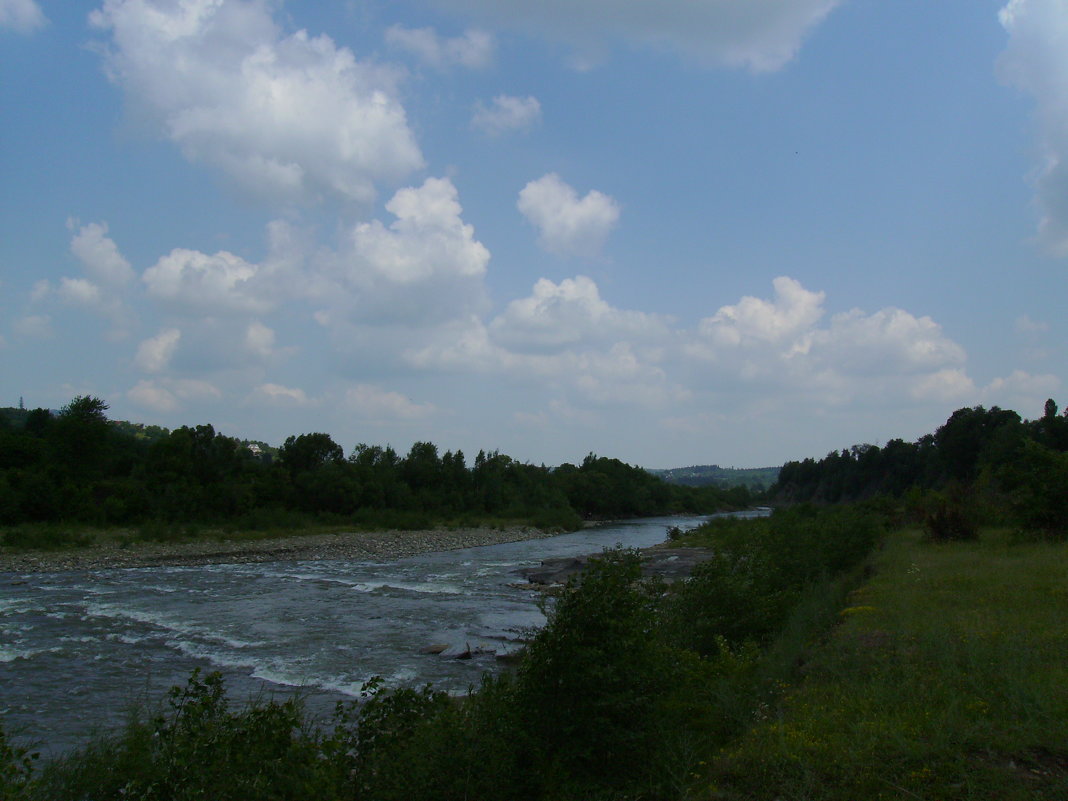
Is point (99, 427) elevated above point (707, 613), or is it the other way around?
point (99, 427)

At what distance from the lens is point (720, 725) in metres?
9.18

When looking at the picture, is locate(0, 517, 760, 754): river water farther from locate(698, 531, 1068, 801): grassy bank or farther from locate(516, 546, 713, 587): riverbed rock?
locate(698, 531, 1068, 801): grassy bank

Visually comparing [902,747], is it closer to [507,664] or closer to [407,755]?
[407,755]

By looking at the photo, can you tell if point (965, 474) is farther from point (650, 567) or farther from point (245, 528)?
point (245, 528)

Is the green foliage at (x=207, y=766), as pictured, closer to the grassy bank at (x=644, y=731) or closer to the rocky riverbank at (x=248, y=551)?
the grassy bank at (x=644, y=731)

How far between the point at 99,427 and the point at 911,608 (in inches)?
2659

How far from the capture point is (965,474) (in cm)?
8031

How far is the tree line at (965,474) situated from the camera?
2458 centimetres

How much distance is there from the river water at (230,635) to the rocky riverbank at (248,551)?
3.29 meters

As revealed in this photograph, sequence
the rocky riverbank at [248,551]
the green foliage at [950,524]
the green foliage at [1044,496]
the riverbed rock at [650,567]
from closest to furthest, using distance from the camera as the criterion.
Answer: the green foliage at [1044,496] < the green foliage at [950,524] < the riverbed rock at [650,567] < the rocky riverbank at [248,551]

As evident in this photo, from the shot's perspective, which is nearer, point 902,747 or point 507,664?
point 902,747

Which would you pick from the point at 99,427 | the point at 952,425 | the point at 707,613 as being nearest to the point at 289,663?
the point at 707,613

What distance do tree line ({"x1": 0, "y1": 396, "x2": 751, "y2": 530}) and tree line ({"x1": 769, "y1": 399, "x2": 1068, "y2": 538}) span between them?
47.9 m

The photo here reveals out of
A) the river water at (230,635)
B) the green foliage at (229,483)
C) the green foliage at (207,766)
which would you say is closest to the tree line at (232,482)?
the green foliage at (229,483)
